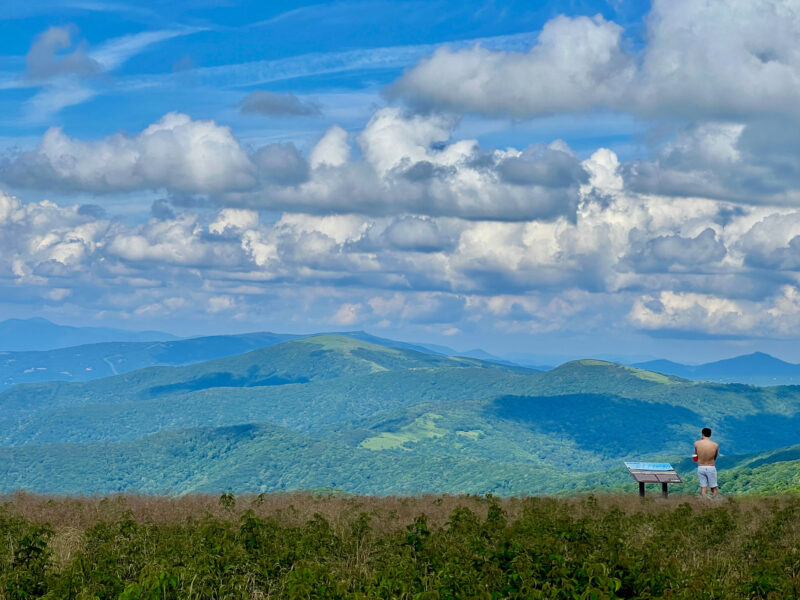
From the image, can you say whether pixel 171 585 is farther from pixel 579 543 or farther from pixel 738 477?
pixel 738 477

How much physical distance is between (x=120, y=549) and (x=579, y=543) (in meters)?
10.2

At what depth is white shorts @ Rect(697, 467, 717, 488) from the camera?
105ft

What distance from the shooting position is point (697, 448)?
1281 inches

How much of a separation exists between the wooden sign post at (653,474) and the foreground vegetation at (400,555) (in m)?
3.92

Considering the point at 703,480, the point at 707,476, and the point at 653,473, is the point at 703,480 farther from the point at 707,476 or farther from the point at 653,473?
the point at 653,473

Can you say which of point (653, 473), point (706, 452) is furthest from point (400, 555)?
point (706, 452)

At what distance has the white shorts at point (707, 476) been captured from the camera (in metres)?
32.1

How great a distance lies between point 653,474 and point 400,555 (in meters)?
18.0

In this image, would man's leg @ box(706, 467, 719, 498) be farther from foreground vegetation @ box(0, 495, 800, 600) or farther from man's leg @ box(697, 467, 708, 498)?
foreground vegetation @ box(0, 495, 800, 600)

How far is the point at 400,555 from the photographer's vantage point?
1780 cm

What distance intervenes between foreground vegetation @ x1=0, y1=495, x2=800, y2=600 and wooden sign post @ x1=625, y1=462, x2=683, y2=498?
392cm

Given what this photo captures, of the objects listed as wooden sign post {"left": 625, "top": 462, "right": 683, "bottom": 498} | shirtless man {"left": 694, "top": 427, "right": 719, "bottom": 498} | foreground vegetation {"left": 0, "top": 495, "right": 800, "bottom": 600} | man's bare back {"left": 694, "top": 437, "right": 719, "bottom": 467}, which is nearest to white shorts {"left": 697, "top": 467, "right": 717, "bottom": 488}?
shirtless man {"left": 694, "top": 427, "right": 719, "bottom": 498}

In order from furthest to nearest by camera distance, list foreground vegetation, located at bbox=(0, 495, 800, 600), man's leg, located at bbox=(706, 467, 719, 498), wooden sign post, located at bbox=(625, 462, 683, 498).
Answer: wooden sign post, located at bbox=(625, 462, 683, 498) < man's leg, located at bbox=(706, 467, 719, 498) < foreground vegetation, located at bbox=(0, 495, 800, 600)

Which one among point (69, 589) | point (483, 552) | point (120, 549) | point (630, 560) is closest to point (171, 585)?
point (69, 589)
